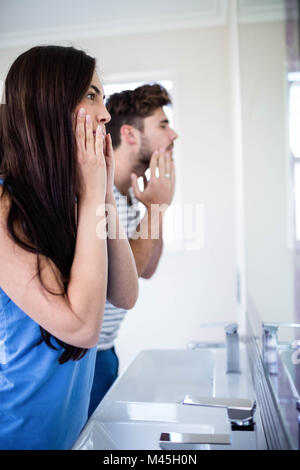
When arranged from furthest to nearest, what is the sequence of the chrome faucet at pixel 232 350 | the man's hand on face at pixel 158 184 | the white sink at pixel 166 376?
1. the man's hand on face at pixel 158 184
2. the chrome faucet at pixel 232 350
3. the white sink at pixel 166 376

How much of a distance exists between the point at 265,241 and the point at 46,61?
0.49m

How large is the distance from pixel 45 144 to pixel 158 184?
531 mm

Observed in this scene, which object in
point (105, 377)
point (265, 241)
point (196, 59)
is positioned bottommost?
point (105, 377)

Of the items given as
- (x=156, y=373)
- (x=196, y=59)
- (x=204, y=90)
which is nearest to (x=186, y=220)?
(x=204, y=90)

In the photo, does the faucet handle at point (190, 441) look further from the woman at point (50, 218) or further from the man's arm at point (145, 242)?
the man's arm at point (145, 242)

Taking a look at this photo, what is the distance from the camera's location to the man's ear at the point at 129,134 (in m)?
1.19

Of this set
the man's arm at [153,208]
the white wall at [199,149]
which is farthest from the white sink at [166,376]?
the white wall at [199,149]

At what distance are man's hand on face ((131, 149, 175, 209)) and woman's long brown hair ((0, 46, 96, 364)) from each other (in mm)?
459

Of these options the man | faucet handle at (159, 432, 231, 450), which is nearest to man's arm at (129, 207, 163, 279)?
the man

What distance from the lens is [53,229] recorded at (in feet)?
1.94

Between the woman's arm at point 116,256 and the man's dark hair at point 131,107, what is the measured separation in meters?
0.50

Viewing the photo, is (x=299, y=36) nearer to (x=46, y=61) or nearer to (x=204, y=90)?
(x=46, y=61)

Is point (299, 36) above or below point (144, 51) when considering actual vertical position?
below

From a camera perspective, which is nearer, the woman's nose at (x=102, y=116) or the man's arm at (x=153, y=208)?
the woman's nose at (x=102, y=116)
